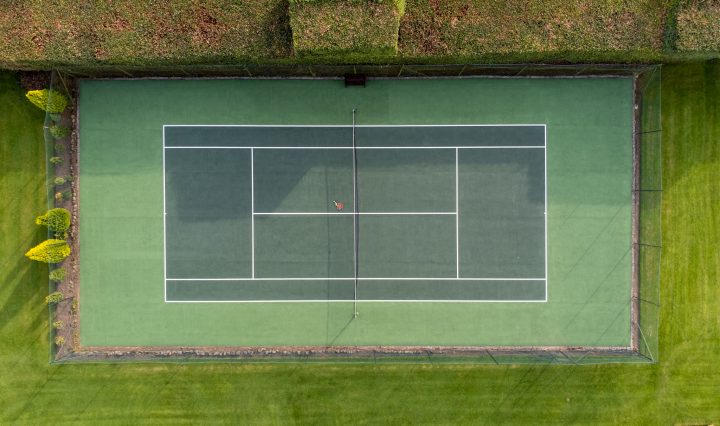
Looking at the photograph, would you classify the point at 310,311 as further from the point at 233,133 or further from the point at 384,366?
the point at 233,133

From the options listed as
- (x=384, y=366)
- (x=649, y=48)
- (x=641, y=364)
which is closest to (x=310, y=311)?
(x=384, y=366)

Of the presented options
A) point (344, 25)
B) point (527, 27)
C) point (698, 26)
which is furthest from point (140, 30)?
point (698, 26)

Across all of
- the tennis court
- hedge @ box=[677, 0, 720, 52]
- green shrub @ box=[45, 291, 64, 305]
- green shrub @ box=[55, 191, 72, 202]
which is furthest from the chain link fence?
the tennis court

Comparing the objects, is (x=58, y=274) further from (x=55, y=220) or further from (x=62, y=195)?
(x=62, y=195)

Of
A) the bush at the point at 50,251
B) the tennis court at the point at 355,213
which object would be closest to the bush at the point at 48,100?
the tennis court at the point at 355,213

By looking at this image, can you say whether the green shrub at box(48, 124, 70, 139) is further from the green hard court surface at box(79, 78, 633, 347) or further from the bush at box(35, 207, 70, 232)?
the bush at box(35, 207, 70, 232)

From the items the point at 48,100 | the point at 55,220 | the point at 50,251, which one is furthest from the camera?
the point at 55,220

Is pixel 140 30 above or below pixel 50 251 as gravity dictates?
above

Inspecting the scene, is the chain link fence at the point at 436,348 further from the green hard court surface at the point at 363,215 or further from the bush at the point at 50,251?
the bush at the point at 50,251
